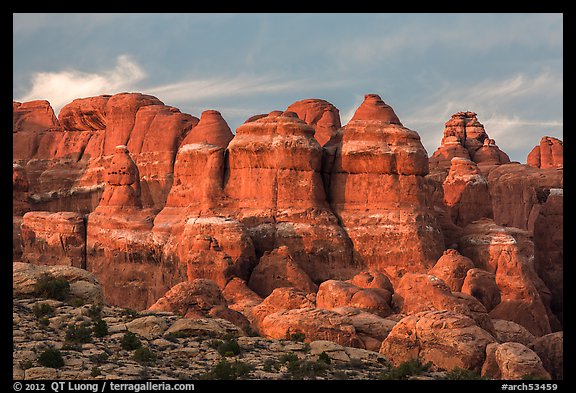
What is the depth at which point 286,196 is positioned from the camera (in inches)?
2361

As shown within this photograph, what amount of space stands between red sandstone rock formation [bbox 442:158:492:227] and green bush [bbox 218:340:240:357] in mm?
44371

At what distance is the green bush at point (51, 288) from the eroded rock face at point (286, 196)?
28.0 m

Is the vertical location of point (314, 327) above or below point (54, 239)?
below

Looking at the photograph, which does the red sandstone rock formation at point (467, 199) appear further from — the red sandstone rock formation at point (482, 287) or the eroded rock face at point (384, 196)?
the red sandstone rock formation at point (482, 287)

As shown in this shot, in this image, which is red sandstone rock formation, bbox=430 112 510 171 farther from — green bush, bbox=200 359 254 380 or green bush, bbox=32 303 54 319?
green bush, bbox=200 359 254 380

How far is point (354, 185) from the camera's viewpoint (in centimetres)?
6112

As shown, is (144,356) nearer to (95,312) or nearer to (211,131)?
(95,312)

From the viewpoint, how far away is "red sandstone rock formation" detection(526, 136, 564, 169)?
415 ft

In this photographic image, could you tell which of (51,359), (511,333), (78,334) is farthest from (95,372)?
(511,333)

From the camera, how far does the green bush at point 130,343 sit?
25.4 metres

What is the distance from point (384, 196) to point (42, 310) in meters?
35.4

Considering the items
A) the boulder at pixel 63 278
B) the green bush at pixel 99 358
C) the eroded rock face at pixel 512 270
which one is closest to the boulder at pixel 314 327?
the boulder at pixel 63 278
